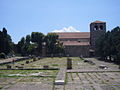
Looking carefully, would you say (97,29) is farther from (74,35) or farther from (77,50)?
(74,35)

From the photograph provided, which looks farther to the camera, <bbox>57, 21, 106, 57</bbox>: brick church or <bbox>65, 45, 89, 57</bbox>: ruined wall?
<bbox>65, 45, 89, 57</bbox>: ruined wall

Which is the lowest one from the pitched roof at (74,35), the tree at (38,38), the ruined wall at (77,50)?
the ruined wall at (77,50)

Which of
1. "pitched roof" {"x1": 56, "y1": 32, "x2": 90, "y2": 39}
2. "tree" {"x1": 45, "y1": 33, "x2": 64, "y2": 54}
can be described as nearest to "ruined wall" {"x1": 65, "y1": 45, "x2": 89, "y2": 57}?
"tree" {"x1": 45, "y1": 33, "x2": 64, "y2": 54}

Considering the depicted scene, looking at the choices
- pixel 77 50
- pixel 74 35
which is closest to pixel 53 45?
pixel 77 50

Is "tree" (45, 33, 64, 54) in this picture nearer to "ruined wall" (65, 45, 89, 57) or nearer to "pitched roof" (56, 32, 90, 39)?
"ruined wall" (65, 45, 89, 57)

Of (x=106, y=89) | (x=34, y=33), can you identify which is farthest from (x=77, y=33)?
(x=106, y=89)

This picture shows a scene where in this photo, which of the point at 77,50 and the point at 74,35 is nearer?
the point at 77,50

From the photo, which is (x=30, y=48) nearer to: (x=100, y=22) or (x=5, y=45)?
(x=5, y=45)

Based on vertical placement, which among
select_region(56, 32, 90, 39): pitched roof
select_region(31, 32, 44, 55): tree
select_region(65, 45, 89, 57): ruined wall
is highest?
select_region(56, 32, 90, 39): pitched roof

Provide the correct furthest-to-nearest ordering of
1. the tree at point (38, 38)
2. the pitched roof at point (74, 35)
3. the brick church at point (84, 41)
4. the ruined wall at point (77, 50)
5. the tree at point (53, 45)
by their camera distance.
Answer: the pitched roof at point (74, 35) < the ruined wall at point (77, 50) < the brick church at point (84, 41) < the tree at point (38, 38) < the tree at point (53, 45)

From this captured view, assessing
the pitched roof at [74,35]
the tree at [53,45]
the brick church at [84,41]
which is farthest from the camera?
the pitched roof at [74,35]

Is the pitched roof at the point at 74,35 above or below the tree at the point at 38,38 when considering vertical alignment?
above

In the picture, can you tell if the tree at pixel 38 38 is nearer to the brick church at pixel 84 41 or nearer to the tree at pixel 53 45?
the tree at pixel 53 45

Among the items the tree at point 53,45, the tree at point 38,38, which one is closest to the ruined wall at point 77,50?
the tree at point 53,45
